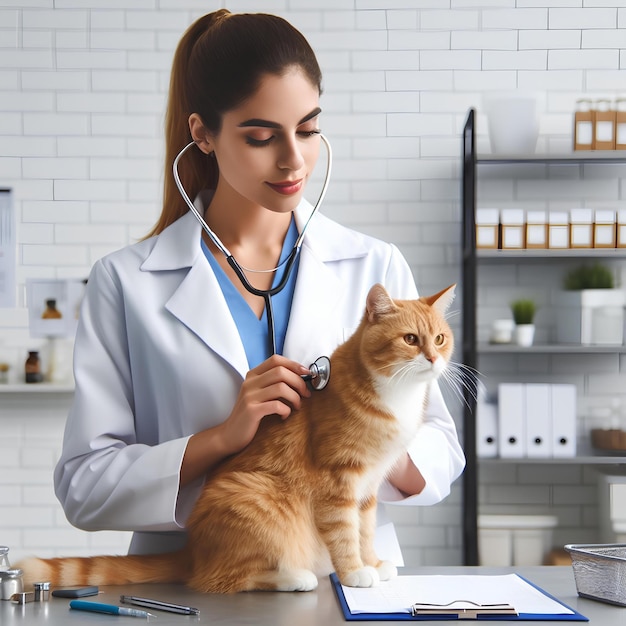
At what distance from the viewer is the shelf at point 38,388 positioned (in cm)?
376

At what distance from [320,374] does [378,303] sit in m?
0.13

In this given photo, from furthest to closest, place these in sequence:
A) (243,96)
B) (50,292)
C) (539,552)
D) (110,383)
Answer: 1. (50,292)
2. (539,552)
3. (110,383)
4. (243,96)

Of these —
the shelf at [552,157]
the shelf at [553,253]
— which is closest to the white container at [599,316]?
the shelf at [553,253]

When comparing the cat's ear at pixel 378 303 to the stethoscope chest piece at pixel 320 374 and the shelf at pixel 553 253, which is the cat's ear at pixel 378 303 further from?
the shelf at pixel 553 253

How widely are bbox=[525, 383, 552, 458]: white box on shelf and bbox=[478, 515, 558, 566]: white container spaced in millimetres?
332

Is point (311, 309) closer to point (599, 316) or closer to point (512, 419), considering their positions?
point (512, 419)

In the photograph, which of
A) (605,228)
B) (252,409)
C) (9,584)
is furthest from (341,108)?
Result: (9,584)

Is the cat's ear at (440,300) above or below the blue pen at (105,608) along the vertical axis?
above

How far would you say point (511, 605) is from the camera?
1.04 meters

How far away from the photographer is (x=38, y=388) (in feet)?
12.3

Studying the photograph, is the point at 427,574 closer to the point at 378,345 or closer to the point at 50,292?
the point at 378,345

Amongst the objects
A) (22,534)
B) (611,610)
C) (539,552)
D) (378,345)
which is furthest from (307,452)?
(22,534)

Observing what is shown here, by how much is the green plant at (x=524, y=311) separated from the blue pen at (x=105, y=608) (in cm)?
297

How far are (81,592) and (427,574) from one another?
517mm
